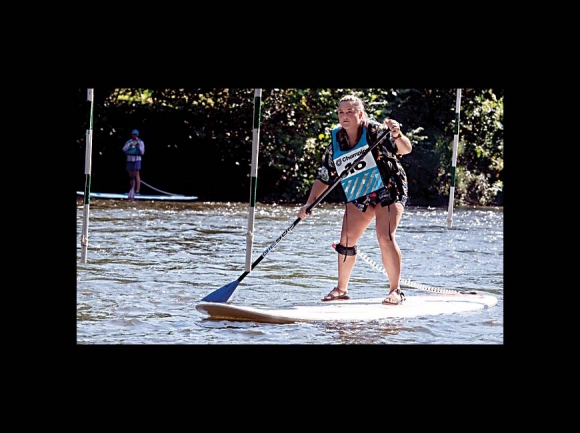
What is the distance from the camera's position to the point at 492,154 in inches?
888

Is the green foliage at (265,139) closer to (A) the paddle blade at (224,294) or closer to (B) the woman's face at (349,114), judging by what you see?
(A) the paddle blade at (224,294)

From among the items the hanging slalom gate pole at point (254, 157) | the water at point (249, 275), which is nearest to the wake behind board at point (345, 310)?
the water at point (249, 275)

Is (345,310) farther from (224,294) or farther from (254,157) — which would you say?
(254,157)

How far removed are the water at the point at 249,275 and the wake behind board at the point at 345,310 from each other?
60 mm

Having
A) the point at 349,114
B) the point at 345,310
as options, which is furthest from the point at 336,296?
the point at 349,114

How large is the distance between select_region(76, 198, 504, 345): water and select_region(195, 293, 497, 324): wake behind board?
0.20 ft

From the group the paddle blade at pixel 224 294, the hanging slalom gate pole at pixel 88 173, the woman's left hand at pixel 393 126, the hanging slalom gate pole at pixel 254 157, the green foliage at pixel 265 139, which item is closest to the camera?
the hanging slalom gate pole at pixel 254 157

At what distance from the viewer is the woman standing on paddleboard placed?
6633mm

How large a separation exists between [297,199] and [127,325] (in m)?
14.4

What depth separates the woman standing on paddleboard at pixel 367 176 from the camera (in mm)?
6633
